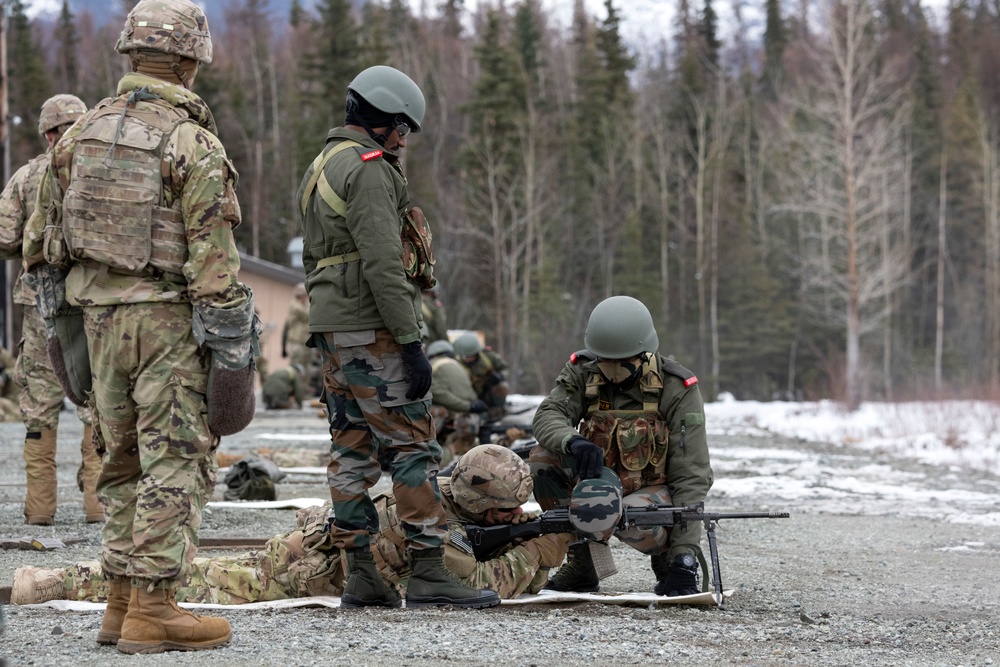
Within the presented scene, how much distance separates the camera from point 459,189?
51.2 meters

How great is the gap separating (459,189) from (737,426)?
105 ft

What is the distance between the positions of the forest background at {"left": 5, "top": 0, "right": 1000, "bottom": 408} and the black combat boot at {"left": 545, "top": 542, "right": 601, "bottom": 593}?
33.0 meters

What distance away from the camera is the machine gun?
5.52m

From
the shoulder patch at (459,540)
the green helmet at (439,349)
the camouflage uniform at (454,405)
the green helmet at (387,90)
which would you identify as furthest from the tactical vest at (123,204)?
the green helmet at (439,349)

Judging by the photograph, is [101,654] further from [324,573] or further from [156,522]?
[324,573]

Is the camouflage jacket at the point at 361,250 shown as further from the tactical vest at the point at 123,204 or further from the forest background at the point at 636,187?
the forest background at the point at 636,187

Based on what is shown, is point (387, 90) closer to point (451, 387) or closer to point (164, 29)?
point (164, 29)

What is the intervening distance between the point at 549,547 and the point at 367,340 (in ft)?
4.46

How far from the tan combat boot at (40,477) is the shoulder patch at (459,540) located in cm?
323

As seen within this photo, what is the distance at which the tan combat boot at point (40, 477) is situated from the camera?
761cm

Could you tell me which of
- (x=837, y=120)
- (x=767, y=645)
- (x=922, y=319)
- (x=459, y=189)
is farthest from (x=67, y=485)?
(x=922, y=319)

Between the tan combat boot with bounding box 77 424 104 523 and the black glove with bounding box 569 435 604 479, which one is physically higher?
the black glove with bounding box 569 435 604 479

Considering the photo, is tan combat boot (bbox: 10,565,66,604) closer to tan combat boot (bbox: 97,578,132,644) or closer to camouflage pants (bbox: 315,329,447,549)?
tan combat boot (bbox: 97,578,132,644)

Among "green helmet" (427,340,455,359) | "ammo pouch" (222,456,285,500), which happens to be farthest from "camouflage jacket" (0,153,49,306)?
"green helmet" (427,340,455,359)
